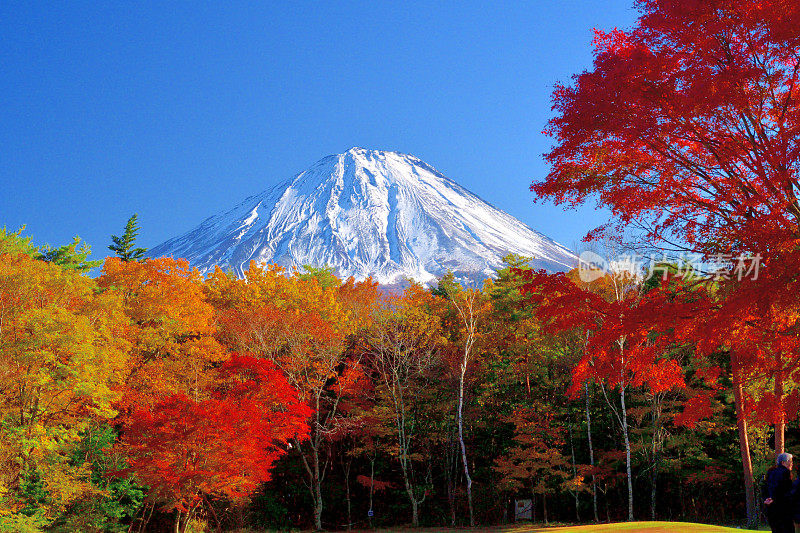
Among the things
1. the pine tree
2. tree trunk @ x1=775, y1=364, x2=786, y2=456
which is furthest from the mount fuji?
tree trunk @ x1=775, y1=364, x2=786, y2=456

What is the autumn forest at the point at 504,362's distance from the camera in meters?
8.07

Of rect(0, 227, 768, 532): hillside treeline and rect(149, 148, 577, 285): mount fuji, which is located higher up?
rect(149, 148, 577, 285): mount fuji

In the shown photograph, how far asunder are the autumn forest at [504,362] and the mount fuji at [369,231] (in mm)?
57277

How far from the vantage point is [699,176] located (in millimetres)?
8508

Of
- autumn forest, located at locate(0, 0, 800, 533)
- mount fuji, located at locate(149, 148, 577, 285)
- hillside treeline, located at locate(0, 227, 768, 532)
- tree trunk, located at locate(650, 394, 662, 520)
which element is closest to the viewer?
autumn forest, located at locate(0, 0, 800, 533)

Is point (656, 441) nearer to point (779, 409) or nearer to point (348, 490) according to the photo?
point (348, 490)

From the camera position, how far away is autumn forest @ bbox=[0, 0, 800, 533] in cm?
807

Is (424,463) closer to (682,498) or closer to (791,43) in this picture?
(682,498)

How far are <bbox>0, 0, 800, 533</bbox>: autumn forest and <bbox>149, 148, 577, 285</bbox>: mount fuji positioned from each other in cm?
5728

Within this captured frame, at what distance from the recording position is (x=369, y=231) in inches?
4641

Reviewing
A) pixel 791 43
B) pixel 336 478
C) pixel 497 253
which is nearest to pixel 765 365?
pixel 791 43

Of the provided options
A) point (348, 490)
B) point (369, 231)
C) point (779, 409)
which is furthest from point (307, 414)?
point (369, 231)

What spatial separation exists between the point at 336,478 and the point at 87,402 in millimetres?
11900

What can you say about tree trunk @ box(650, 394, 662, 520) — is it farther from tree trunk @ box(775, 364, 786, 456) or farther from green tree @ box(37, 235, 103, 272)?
green tree @ box(37, 235, 103, 272)
